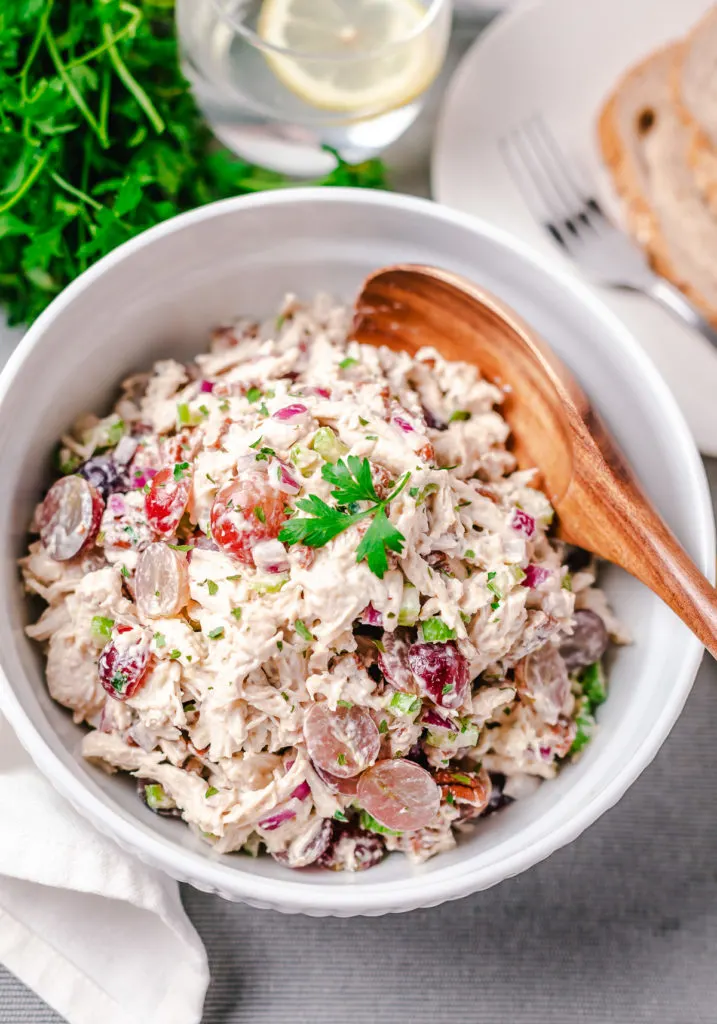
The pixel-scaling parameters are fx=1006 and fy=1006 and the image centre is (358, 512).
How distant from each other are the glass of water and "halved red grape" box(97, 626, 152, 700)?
1.48 m

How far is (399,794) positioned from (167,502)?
739mm

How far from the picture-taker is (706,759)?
8.75ft

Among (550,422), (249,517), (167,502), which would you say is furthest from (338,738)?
(550,422)

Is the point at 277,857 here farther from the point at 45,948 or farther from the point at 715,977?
the point at 715,977

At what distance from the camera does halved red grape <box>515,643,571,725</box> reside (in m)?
2.09

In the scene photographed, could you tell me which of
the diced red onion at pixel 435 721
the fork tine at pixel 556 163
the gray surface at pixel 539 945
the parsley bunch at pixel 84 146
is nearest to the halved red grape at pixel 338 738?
the diced red onion at pixel 435 721

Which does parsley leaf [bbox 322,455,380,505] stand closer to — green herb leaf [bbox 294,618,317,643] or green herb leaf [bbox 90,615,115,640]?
green herb leaf [bbox 294,618,317,643]

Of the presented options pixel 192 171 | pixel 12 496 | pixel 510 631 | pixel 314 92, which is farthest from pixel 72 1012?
pixel 314 92

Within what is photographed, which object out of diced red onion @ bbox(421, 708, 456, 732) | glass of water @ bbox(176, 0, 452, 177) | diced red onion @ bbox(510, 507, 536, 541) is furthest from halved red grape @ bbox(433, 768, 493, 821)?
glass of water @ bbox(176, 0, 452, 177)

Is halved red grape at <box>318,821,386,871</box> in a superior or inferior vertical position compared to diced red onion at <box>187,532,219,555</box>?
inferior

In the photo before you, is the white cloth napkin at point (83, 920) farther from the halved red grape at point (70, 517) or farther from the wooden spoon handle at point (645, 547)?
the wooden spoon handle at point (645, 547)

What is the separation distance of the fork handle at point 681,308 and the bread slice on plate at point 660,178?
0.04 meters

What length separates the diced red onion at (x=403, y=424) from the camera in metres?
2.05

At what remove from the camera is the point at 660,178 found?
115 inches
